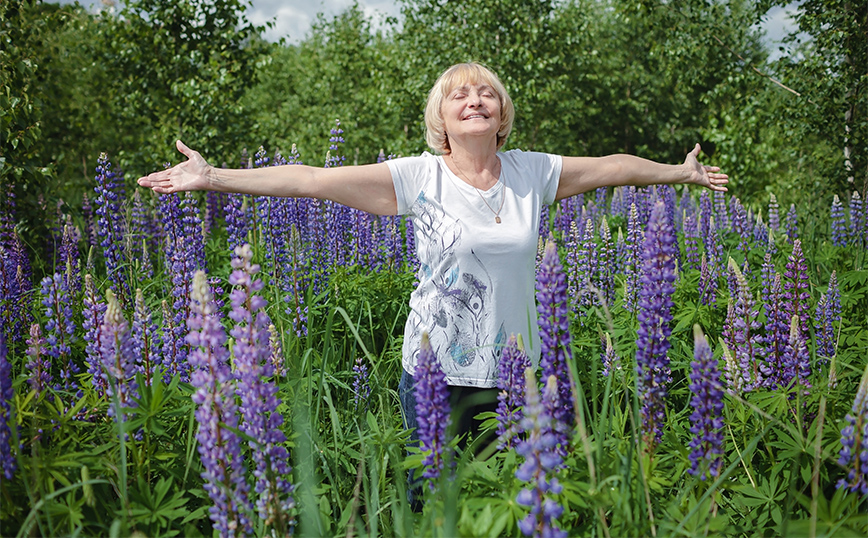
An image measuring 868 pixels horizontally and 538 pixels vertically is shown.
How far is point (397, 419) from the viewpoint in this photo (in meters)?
3.75

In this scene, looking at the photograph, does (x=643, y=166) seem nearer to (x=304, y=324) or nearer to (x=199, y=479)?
(x=304, y=324)

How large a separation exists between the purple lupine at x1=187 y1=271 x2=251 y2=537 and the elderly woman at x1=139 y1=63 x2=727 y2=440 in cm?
130

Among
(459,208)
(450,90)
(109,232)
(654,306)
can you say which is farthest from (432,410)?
(109,232)

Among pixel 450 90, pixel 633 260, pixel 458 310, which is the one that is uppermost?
pixel 450 90

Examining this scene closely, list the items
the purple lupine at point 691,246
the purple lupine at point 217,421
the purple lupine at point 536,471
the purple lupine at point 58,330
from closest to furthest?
the purple lupine at point 536,471 < the purple lupine at point 217,421 < the purple lupine at point 58,330 < the purple lupine at point 691,246

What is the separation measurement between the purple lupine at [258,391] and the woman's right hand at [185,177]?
48.2 inches

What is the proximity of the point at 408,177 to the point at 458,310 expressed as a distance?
2.49 feet

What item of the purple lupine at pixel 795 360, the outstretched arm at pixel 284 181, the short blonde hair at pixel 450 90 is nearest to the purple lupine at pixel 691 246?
the purple lupine at pixel 795 360

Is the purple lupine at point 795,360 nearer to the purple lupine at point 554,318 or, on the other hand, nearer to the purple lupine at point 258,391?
the purple lupine at point 554,318

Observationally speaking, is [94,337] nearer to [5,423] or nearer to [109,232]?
[5,423]

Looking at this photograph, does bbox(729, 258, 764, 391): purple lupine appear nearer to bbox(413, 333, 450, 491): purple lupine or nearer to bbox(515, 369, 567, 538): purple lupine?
bbox(413, 333, 450, 491): purple lupine

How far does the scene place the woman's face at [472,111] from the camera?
11.1 feet

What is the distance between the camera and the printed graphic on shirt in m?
3.28

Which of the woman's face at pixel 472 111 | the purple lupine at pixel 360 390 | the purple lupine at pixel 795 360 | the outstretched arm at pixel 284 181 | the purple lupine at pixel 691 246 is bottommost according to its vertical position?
the purple lupine at pixel 360 390
